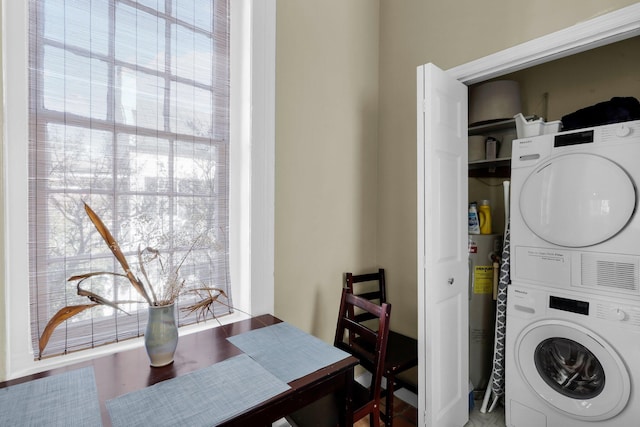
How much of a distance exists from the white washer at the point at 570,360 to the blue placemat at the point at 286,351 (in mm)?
1235

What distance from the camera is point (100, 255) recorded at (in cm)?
136

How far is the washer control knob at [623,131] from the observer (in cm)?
152

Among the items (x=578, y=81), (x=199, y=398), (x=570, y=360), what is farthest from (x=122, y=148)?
(x=578, y=81)

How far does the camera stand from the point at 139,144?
1.45m

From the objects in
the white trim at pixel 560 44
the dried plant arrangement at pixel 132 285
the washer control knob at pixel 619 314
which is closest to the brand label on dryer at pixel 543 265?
the washer control knob at pixel 619 314

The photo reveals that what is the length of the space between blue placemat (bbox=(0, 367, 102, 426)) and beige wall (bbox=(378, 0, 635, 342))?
6.08 ft

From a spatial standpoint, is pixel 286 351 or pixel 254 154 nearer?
pixel 286 351

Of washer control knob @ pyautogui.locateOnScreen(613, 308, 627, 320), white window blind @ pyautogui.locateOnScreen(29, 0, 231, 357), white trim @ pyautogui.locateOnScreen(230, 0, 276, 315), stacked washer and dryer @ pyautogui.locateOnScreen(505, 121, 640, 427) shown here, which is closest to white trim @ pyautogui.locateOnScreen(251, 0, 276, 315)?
white trim @ pyautogui.locateOnScreen(230, 0, 276, 315)

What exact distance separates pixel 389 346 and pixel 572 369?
3.27 feet

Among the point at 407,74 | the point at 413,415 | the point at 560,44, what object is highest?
the point at 407,74

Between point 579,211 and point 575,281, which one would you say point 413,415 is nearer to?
point 575,281

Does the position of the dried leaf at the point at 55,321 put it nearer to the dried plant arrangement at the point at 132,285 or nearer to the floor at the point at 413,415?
the dried plant arrangement at the point at 132,285

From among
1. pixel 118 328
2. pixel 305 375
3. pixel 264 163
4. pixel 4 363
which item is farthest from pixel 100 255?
pixel 305 375

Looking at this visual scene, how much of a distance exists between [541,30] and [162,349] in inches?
90.9
